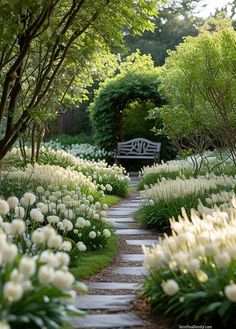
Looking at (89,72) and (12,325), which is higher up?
(89,72)

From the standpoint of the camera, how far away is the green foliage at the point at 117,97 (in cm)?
2120

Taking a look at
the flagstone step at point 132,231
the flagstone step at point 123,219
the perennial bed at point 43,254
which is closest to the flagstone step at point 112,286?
the perennial bed at point 43,254

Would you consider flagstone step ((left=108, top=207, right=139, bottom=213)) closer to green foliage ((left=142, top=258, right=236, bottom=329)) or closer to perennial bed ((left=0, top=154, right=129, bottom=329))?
perennial bed ((left=0, top=154, right=129, bottom=329))

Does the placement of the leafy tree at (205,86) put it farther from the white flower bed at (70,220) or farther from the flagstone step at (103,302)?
the flagstone step at (103,302)

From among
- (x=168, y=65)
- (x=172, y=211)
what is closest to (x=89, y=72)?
(x=168, y=65)

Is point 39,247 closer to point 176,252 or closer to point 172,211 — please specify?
point 176,252

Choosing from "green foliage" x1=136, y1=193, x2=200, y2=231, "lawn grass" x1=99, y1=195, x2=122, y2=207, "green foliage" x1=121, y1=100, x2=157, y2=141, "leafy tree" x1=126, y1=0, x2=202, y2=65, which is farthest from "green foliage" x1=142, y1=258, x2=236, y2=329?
"leafy tree" x1=126, y1=0, x2=202, y2=65

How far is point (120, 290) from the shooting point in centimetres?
543

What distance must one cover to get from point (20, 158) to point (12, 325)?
36.5 ft

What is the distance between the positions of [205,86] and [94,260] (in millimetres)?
4733

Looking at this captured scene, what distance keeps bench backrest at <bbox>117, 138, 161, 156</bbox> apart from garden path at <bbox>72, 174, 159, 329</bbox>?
1190 cm

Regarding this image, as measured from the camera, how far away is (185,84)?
10.9 m

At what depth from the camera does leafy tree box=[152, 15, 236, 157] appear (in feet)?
32.8

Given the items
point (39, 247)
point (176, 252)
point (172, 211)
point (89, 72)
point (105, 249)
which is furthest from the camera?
point (89, 72)
